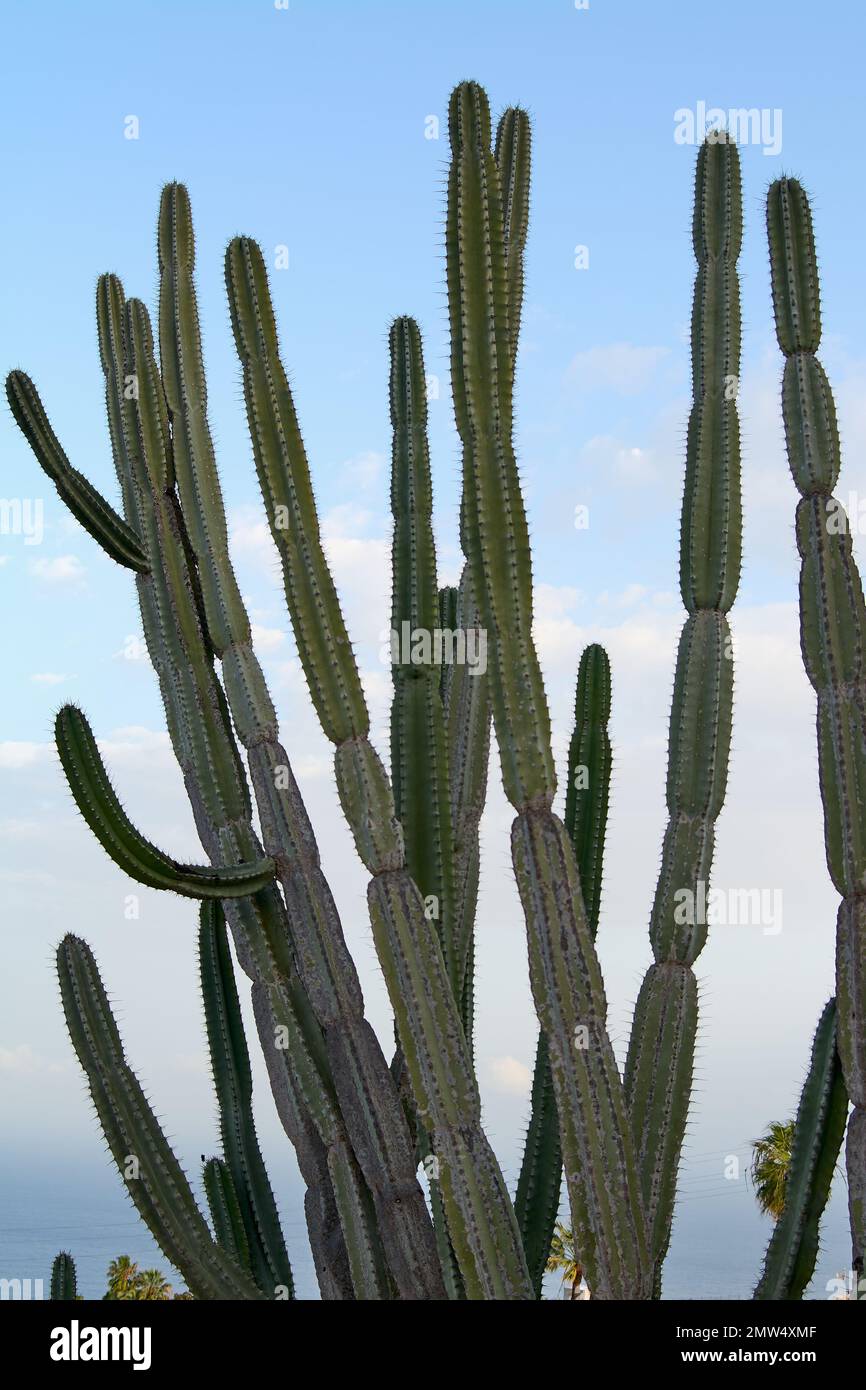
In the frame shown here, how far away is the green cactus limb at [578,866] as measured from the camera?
17.7ft

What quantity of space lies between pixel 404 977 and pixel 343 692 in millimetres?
1008

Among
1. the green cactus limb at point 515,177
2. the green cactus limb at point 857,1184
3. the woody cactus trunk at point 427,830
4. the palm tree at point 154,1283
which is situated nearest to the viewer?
the woody cactus trunk at point 427,830

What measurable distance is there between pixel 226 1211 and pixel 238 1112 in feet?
1.32

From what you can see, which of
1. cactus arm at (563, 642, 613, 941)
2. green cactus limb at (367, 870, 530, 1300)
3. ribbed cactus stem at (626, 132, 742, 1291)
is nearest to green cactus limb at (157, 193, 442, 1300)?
green cactus limb at (367, 870, 530, 1300)

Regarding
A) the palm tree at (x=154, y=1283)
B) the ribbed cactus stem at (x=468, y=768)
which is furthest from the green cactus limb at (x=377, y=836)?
the palm tree at (x=154, y=1283)

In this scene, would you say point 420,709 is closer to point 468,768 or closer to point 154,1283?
point 468,768

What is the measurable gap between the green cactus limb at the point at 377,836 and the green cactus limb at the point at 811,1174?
127 centimetres

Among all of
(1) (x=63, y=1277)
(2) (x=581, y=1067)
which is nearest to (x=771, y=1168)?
(1) (x=63, y=1277)

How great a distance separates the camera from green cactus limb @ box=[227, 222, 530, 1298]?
170 inches

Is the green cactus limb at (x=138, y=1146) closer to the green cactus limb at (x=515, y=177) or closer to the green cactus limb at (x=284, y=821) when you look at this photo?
the green cactus limb at (x=284, y=821)

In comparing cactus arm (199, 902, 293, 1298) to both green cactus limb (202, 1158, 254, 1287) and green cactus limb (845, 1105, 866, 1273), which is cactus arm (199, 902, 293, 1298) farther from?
green cactus limb (845, 1105, 866, 1273)

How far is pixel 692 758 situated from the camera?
5.10m

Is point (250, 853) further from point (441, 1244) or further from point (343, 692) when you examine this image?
point (441, 1244)
